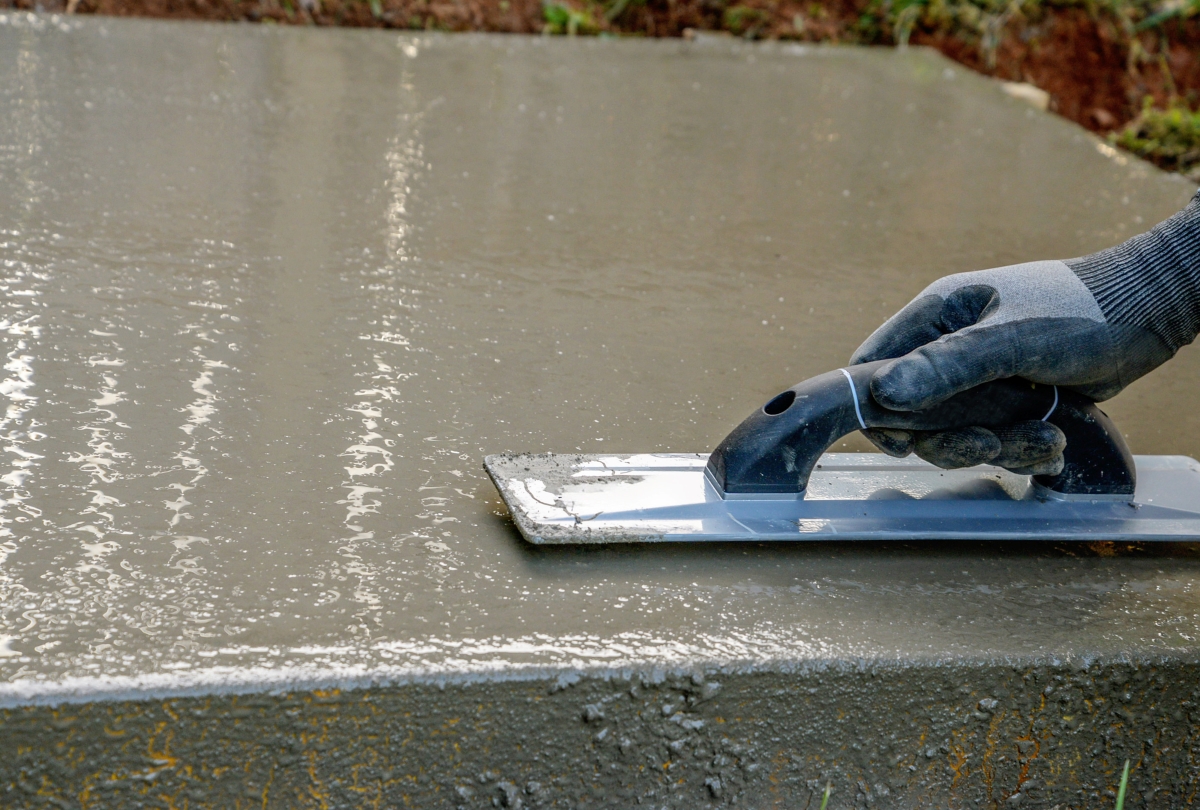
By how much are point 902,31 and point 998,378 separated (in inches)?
151

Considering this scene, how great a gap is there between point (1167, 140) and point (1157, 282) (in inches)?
141

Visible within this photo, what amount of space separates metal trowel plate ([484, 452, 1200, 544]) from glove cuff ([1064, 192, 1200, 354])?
0.70ft

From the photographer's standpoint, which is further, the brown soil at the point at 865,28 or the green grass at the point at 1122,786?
A: the brown soil at the point at 865,28

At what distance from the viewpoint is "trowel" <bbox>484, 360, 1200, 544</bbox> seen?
111cm

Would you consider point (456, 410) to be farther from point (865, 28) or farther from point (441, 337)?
point (865, 28)

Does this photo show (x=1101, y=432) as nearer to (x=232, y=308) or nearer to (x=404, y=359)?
(x=404, y=359)

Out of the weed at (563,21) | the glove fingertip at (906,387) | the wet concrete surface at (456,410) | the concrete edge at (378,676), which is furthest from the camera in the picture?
the weed at (563,21)

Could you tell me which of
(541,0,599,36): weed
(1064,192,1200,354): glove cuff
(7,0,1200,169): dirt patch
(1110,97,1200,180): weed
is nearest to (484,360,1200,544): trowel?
(1064,192,1200,354): glove cuff

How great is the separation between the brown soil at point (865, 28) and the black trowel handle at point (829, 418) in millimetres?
3204

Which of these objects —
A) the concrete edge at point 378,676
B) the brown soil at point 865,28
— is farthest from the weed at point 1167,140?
the concrete edge at point 378,676

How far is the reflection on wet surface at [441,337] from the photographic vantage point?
0.96m

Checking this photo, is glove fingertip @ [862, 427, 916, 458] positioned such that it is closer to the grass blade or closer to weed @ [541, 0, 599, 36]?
the grass blade

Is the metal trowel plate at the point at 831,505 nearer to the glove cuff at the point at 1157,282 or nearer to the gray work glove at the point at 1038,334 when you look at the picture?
the gray work glove at the point at 1038,334

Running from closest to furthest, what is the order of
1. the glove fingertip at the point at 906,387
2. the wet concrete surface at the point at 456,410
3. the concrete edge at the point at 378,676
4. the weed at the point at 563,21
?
the concrete edge at the point at 378,676
the wet concrete surface at the point at 456,410
the glove fingertip at the point at 906,387
the weed at the point at 563,21
